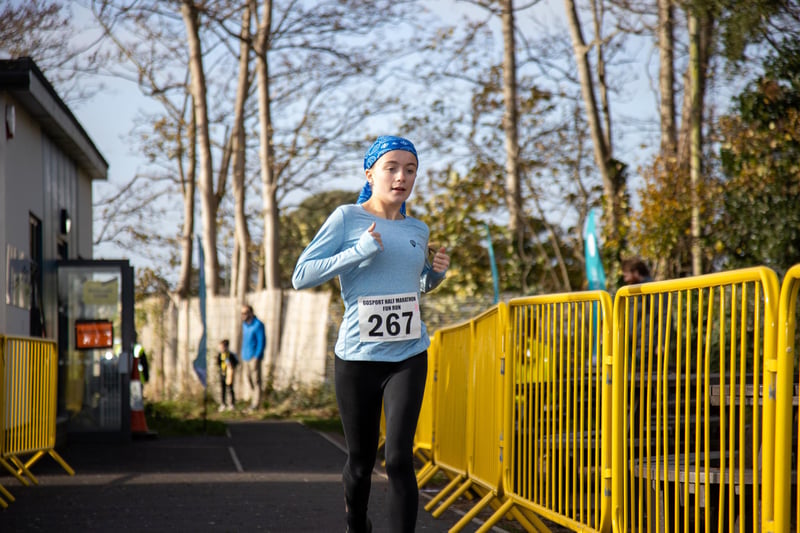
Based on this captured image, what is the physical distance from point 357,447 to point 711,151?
16.2 meters

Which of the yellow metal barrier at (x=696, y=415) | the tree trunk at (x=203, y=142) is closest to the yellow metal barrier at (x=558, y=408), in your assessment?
the yellow metal barrier at (x=696, y=415)

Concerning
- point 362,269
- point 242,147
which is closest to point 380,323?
point 362,269

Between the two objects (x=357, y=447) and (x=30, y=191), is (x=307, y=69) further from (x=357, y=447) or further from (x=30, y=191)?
(x=357, y=447)

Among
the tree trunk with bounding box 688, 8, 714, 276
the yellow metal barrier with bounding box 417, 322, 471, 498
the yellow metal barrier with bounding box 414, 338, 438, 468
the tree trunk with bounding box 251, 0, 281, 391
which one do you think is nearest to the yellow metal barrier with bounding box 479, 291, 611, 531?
the yellow metal barrier with bounding box 417, 322, 471, 498

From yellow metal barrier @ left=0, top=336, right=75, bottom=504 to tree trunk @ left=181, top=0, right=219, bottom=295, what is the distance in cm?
1358

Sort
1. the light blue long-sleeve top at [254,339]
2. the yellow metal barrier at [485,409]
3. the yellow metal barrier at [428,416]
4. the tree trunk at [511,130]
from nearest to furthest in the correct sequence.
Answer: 1. the yellow metal barrier at [485,409]
2. the yellow metal barrier at [428,416]
3. the light blue long-sleeve top at [254,339]
4. the tree trunk at [511,130]

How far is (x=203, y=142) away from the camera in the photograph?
24688 millimetres

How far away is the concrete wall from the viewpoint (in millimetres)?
22031

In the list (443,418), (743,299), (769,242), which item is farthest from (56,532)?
(769,242)

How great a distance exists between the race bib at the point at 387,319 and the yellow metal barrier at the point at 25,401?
4.64 meters

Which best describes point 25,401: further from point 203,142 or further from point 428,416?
point 203,142

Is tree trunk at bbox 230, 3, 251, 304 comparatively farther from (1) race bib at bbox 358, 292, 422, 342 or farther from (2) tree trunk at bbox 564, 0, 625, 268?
(1) race bib at bbox 358, 292, 422, 342

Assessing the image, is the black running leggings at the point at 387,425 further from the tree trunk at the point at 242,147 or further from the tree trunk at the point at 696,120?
the tree trunk at the point at 242,147

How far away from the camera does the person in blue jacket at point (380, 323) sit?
505cm
